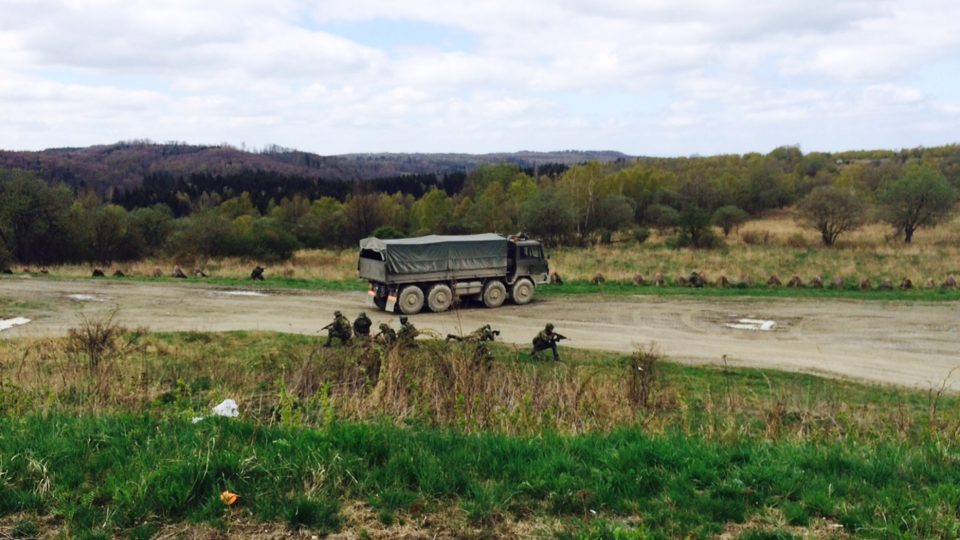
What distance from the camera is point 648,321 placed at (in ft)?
A: 70.7

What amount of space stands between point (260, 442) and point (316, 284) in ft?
77.9

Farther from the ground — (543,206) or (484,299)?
(543,206)

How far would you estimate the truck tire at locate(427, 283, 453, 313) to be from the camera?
22750mm

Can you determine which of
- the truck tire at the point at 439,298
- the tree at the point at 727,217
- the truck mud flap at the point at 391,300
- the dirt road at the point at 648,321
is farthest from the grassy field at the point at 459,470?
the tree at the point at 727,217

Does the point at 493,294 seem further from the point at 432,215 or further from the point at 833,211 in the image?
the point at 432,215

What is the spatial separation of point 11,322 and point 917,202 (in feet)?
166

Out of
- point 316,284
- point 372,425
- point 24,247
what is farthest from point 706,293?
point 24,247

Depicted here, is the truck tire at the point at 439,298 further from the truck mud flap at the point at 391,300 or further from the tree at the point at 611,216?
the tree at the point at 611,216

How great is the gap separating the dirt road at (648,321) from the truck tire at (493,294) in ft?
1.25

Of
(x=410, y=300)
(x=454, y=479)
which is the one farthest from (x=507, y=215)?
(x=454, y=479)

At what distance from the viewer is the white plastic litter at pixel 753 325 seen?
20.6 metres

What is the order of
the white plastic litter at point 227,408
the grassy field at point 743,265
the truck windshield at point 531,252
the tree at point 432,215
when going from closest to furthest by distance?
the white plastic litter at point 227,408 → the truck windshield at point 531,252 → the grassy field at point 743,265 → the tree at point 432,215

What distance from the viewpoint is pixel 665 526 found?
4.97 metres

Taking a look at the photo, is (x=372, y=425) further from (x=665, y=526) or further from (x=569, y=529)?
(x=665, y=526)
